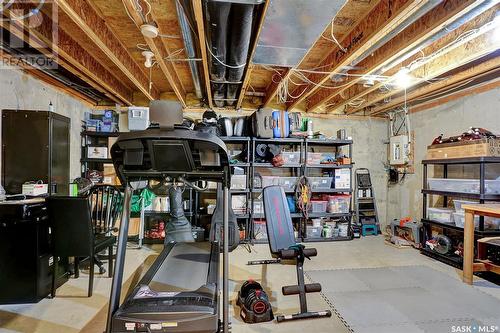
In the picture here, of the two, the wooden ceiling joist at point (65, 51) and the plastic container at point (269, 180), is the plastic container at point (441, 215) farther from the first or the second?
the wooden ceiling joist at point (65, 51)

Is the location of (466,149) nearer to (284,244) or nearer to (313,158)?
(313,158)

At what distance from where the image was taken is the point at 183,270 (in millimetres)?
2307

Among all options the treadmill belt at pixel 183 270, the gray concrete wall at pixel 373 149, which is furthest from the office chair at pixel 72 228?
the gray concrete wall at pixel 373 149

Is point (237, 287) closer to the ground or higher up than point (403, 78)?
closer to the ground

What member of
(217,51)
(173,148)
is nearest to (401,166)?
(217,51)

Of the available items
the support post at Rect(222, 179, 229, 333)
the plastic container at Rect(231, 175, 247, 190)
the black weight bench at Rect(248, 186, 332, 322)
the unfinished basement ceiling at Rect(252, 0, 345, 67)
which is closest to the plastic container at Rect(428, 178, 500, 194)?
the black weight bench at Rect(248, 186, 332, 322)

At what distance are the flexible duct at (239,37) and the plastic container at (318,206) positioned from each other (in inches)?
110

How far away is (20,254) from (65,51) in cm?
212

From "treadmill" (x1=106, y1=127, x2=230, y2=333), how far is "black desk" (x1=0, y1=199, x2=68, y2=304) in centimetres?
133

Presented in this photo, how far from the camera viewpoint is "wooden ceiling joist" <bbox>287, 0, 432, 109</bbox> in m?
2.02

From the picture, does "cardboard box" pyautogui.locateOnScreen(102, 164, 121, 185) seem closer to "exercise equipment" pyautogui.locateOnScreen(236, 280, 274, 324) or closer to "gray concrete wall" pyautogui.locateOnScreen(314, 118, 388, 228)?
"exercise equipment" pyautogui.locateOnScreen(236, 280, 274, 324)

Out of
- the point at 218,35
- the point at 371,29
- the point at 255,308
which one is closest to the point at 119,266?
the point at 255,308

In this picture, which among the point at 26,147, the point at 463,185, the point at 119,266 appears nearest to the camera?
the point at 119,266

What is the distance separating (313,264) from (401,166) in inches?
130
